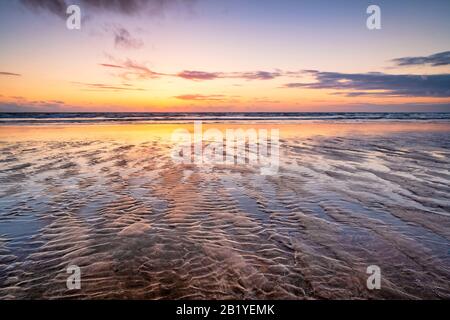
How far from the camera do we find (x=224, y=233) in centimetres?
486

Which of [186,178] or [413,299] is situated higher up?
[186,178]

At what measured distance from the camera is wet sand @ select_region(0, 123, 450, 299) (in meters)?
3.41

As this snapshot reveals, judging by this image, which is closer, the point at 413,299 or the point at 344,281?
the point at 413,299

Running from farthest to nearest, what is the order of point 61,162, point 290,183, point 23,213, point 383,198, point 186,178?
point 61,162 < point 186,178 < point 290,183 < point 383,198 < point 23,213

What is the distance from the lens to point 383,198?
660cm

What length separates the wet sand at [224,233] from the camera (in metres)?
3.41

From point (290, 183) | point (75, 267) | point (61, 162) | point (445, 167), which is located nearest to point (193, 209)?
point (75, 267)

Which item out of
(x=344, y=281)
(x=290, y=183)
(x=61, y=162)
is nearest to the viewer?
(x=344, y=281)

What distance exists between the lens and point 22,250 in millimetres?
4254

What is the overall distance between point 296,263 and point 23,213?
205 inches
